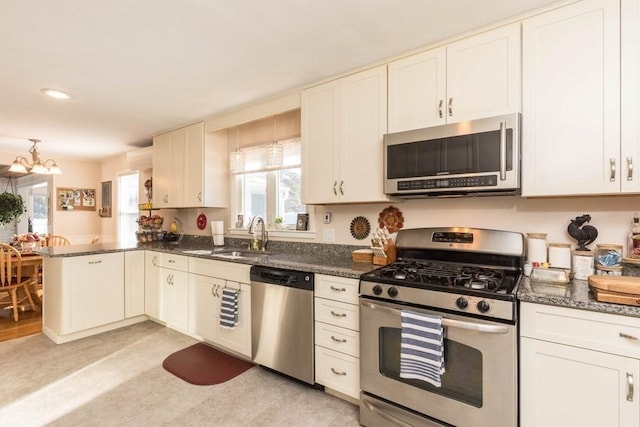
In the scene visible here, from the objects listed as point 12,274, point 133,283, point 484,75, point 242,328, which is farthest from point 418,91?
point 12,274

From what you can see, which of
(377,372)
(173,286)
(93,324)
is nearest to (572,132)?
(377,372)

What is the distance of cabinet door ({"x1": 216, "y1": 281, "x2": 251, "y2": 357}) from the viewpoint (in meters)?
2.60

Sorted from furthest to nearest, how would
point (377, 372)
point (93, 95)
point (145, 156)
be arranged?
point (145, 156)
point (93, 95)
point (377, 372)

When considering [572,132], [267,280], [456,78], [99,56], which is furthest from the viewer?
[267,280]

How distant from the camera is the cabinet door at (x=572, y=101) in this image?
5.17 ft

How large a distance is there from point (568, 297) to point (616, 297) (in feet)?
0.52

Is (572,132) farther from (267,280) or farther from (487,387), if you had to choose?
(267,280)

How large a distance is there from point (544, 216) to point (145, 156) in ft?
15.6

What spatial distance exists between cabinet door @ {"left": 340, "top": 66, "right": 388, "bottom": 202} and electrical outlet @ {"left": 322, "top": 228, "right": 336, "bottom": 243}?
47cm

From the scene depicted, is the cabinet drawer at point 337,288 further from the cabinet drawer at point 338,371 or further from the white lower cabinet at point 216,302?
the white lower cabinet at point 216,302

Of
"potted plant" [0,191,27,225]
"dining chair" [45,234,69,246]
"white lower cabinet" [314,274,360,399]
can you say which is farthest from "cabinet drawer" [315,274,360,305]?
"potted plant" [0,191,27,225]

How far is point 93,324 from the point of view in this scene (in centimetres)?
325

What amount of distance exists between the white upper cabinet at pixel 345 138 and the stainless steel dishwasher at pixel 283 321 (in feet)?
2.25

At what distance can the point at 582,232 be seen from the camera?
5.99 ft
